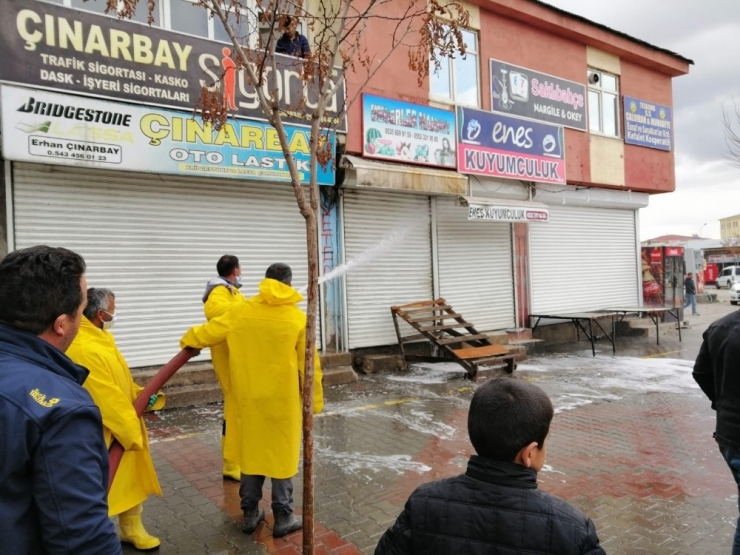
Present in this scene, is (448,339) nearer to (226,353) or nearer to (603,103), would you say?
(226,353)

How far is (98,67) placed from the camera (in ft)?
24.5

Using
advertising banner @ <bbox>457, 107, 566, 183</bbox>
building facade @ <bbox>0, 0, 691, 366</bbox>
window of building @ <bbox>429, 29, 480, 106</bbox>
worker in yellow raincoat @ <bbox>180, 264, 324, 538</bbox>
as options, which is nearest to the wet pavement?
worker in yellow raincoat @ <bbox>180, 264, 324, 538</bbox>

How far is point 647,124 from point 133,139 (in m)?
14.1

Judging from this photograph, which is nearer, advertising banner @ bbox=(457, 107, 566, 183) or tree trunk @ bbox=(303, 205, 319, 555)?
tree trunk @ bbox=(303, 205, 319, 555)

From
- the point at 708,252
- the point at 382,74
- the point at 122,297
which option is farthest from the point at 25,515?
the point at 708,252

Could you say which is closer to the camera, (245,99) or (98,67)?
(98,67)

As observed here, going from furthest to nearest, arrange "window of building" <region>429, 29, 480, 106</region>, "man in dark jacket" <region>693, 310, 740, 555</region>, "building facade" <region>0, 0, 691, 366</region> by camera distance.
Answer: "window of building" <region>429, 29, 480, 106</region> < "building facade" <region>0, 0, 691, 366</region> < "man in dark jacket" <region>693, 310, 740, 555</region>

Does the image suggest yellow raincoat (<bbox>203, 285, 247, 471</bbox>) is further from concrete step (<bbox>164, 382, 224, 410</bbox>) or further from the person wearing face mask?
concrete step (<bbox>164, 382, 224, 410</bbox>)

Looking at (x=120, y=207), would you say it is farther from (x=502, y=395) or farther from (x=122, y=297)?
(x=502, y=395)

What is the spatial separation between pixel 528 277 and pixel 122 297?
9.10 meters

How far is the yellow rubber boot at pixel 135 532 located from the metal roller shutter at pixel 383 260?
268 inches

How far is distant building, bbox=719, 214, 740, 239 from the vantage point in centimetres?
9588

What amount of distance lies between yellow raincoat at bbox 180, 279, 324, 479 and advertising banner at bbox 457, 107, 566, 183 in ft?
27.4

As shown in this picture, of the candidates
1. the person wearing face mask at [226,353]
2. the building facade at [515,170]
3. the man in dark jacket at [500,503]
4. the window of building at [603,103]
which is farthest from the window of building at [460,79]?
the man in dark jacket at [500,503]
